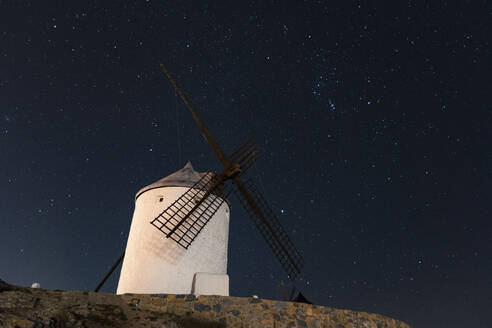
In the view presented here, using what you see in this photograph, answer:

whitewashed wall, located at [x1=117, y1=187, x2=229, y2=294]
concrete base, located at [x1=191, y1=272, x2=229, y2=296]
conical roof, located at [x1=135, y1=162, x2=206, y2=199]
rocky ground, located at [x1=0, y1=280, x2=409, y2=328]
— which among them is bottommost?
rocky ground, located at [x1=0, y1=280, x2=409, y2=328]

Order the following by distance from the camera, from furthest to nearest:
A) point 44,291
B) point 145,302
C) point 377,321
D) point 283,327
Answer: point 377,321
point 283,327
point 145,302
point 44,291

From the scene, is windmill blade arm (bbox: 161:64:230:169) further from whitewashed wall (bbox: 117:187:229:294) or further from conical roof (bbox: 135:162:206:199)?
whitewashed wall (bbox: 117:187:229:294)

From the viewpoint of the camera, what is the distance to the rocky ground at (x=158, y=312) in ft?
16.2

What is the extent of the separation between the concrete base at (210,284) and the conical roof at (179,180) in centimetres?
357

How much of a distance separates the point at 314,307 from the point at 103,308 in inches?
198

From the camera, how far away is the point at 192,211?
12016mm

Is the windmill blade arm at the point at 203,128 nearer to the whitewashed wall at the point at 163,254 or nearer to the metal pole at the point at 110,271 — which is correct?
the whitewashed wall at the point at 163,254

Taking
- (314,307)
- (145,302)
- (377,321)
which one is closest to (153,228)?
(145,302)

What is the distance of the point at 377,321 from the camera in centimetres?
906

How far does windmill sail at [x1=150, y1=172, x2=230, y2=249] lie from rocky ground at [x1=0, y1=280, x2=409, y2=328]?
159 inches

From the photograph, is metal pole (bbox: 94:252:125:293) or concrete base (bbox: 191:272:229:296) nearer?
concrete base (bbox: 191:272:229:296)

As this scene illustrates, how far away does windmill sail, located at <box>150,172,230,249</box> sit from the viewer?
38.2 feet

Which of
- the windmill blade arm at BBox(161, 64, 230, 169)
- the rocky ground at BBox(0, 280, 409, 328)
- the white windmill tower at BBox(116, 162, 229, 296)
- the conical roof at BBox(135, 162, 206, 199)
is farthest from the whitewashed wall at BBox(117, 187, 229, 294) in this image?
the rocky ground at BBox(0, 280, 409, 328)

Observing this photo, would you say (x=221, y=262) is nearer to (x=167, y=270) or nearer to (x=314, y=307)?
(x=167, y=270)
